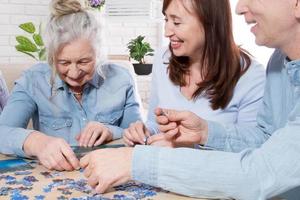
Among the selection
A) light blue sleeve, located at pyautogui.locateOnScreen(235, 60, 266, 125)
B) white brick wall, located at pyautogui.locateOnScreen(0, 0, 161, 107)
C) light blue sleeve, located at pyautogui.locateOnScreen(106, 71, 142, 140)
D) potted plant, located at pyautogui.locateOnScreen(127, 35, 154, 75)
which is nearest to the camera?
light blue sleeve, located at pyautogui.locateOnScreen(235, 60, 266, 125)

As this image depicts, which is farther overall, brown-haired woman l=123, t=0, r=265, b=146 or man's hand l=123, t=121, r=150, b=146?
brown-haired woman l=123, t=0, r=265, b=146

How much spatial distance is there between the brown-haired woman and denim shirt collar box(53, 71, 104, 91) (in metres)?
0.26

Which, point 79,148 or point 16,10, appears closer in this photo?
point 79,148

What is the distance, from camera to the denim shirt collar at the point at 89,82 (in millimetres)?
1725

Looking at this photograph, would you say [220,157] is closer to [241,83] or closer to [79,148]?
[79,148]

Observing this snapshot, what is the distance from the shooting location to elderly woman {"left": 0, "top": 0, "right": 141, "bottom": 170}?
164cm

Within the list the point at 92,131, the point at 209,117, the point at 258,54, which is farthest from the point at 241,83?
the point at 258,54

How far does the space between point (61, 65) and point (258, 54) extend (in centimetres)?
292

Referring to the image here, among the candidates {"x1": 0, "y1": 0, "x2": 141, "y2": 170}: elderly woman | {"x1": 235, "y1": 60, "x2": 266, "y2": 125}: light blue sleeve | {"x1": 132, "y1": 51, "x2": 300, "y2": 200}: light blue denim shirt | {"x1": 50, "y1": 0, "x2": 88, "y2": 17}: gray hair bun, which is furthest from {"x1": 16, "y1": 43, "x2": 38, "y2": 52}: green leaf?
{"x1": 132, "y1": 51, "x2": 300, "y2": 200}: light blue denim shirt

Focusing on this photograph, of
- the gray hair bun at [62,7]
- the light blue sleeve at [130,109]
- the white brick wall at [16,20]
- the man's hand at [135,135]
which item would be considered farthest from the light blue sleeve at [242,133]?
the white brick wall at [16,20]

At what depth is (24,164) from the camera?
3.89 feet

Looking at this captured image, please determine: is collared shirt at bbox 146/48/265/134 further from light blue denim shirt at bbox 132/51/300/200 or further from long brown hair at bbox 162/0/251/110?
light blue denim shirt at bbox 132/51/300/200

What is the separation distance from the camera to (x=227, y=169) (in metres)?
0.88

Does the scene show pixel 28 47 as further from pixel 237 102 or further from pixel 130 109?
pixel 237 102
